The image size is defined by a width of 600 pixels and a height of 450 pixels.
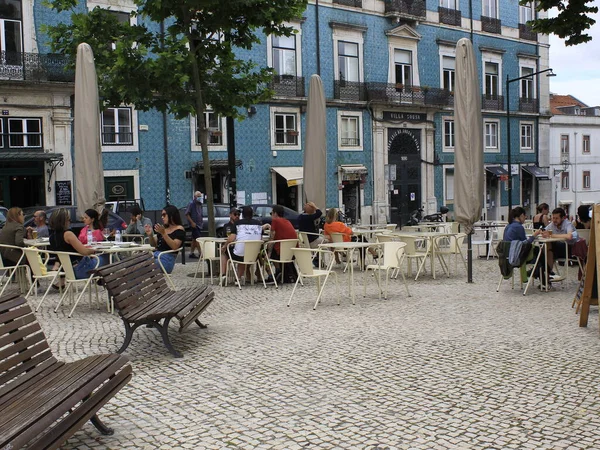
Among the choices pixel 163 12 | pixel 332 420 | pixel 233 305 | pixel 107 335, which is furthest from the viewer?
pixel 163 12

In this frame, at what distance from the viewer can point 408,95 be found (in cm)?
3456

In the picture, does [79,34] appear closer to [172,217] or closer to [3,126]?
[172,217]

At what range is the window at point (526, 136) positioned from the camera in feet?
133

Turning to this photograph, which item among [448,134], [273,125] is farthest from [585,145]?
[273,125]

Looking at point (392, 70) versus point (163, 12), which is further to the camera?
point (392, 70)

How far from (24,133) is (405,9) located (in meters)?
18.8

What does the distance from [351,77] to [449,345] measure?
26.9m

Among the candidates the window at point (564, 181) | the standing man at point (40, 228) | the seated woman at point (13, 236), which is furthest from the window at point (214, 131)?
the window at point (564, 181)

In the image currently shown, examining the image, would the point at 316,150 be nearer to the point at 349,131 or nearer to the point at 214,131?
the point at 214,131

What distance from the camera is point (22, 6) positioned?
2391cm

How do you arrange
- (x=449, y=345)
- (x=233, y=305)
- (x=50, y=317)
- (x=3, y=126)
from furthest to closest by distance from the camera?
(x=3, y=126) < (x=233, y=305) < (x=50, y=317) < (x=449, y=345)

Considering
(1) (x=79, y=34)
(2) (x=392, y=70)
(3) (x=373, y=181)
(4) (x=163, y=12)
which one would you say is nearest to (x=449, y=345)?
(4) (x=163, y=12)

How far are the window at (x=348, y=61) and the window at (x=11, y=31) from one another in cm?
1372

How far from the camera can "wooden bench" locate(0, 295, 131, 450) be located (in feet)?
11.5
